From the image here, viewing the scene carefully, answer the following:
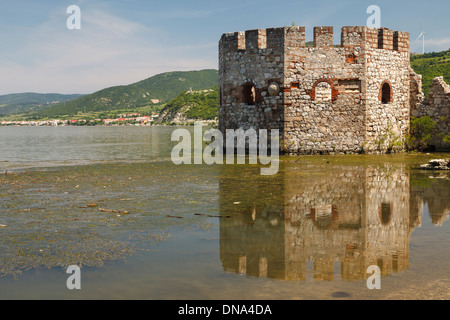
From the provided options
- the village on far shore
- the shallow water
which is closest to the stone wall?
the shallow water

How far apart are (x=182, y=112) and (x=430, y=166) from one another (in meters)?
116

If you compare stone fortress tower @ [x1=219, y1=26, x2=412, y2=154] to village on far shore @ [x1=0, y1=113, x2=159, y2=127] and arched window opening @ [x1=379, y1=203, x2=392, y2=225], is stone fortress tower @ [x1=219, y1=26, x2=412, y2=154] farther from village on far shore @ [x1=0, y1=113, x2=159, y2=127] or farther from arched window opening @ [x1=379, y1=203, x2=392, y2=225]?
village on far shore @ [x1=0, y1=113, x2=159, y2=127]

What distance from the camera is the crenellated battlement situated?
49.3 feet

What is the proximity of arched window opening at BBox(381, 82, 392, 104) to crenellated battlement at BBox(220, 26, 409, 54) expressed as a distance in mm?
1336

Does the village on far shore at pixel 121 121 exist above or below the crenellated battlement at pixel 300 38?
above

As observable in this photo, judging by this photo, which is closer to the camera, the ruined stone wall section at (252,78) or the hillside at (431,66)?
the ruined stone wall section at (252,78)

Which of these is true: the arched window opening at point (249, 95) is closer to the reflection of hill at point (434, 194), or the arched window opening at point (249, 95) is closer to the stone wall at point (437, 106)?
the stone wall at point (437, 106)

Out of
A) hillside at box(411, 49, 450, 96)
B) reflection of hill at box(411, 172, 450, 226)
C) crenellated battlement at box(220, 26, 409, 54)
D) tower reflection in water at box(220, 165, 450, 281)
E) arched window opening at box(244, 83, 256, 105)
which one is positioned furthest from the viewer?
hillside at box(411, 49, 450, 96)

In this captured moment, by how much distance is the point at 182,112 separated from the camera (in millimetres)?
125875

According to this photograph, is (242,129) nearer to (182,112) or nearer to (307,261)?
(307,261)

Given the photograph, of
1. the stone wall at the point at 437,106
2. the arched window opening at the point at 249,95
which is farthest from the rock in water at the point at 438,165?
the arched window opening at the point at 249,95

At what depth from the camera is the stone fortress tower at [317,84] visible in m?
15.1

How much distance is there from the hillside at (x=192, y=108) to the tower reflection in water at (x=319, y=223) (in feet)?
324

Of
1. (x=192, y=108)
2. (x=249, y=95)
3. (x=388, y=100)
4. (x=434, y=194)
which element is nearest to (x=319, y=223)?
(x=434, y=194)
